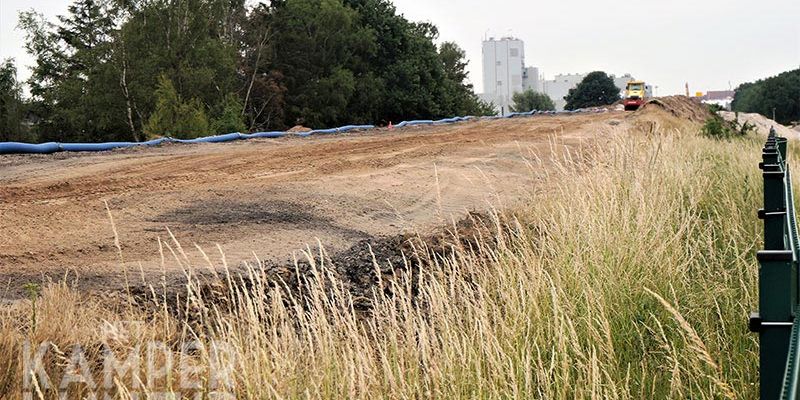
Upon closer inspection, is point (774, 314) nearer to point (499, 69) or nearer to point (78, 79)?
point (78, 79)

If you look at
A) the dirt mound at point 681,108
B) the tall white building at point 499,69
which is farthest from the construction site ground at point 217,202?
the tall white building at point 499,69

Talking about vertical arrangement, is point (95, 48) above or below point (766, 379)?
above

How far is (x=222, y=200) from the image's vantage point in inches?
430

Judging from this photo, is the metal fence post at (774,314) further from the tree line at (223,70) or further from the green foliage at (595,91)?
the green foliage at (595,91)

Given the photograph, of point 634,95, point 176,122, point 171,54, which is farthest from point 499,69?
point 176,122

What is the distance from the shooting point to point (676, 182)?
32.8ft

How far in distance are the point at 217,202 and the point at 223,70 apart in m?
40.3

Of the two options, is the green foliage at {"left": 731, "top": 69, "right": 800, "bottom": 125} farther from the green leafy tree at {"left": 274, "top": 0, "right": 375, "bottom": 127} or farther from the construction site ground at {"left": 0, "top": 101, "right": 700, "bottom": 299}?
the construction site ground at {"left": 0, "top": 101, "right": 700, "bottom": 299}

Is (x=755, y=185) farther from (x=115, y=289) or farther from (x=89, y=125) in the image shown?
(x=89, y=125)

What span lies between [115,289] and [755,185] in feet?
23.4

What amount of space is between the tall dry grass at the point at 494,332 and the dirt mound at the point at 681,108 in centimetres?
3608

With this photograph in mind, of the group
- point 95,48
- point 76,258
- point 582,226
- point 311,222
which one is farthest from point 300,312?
point 95,48

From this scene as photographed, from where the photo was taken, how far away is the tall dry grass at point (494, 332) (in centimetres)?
414

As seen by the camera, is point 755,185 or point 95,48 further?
point 95,48
